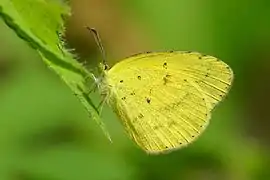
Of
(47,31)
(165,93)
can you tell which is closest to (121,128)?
(165,93)

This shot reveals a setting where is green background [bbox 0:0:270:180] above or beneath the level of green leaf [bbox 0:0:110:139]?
beneath

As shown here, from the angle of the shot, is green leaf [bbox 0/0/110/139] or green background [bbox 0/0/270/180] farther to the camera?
green background [bbox 0/0/270/180]

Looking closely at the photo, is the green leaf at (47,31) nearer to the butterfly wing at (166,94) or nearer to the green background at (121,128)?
the butterfly wing at (166,94)

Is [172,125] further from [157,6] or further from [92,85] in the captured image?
[157,6]

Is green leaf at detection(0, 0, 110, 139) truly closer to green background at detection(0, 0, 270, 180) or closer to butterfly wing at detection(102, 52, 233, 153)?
butterfly wing at detection(102, 52, 233, 153)

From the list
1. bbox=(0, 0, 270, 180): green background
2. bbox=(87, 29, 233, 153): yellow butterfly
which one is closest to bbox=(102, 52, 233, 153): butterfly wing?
bbox=(87, 29, 233, 153): yellow butterfly

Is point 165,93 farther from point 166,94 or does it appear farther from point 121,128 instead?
point 121,128

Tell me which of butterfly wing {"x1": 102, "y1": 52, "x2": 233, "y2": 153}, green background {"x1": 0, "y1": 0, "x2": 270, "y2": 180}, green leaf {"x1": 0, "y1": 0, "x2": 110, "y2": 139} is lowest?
green background {"x1": 0, "y1": 0, "x2": 270, "y2": 180}

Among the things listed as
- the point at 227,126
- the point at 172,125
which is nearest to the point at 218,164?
the point at 227,126
